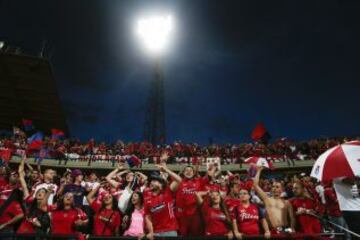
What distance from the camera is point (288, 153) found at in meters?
24.7

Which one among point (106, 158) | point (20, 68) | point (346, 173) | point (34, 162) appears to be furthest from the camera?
point (20, 68)

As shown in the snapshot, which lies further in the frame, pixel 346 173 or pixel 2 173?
pixel 2 173

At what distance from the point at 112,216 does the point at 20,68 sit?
97.5ft

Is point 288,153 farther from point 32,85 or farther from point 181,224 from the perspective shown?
point 32,85

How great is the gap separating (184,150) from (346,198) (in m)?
20.9

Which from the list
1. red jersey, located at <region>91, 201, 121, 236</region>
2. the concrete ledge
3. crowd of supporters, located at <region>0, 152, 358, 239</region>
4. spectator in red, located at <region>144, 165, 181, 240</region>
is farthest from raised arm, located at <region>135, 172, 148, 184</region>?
the concrete ledge

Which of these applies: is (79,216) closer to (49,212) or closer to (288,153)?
(49,212)

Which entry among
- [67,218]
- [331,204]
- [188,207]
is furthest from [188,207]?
[331,204]

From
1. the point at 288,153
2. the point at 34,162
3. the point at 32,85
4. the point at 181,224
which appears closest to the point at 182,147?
the point at 288,153

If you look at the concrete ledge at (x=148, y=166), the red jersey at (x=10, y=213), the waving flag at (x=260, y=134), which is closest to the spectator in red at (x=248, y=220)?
the red jersey at (x=10, y=213)

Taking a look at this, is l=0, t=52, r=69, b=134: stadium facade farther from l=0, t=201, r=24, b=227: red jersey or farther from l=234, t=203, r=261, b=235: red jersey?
l=234, t=203, r=261, b=235: red jersey

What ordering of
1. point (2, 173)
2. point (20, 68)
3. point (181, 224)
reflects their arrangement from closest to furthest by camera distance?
point (181, 224), point (2, 173), point (20, 68)

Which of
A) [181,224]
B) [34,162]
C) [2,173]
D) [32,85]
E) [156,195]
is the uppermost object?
[32,85]

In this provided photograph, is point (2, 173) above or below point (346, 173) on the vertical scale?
above
